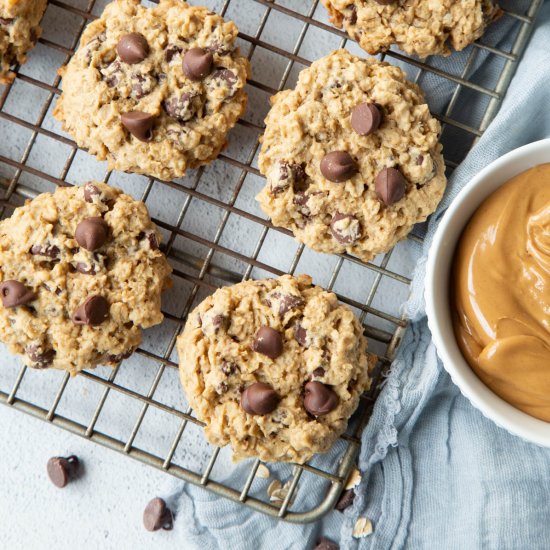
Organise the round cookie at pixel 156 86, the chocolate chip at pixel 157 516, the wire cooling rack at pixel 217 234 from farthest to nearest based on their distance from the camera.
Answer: the chocolate chip at pixel 157 516, the wire cooling rack at pixel 217 234, the round cookie at pixel 156 86

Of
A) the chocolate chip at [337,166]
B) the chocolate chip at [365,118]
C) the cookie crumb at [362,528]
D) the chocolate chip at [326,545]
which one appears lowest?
the chocolate chip at [326,545]

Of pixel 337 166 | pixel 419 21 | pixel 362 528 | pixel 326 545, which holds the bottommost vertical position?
pixel 326 545

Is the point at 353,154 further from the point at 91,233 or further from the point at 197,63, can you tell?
the point at 91,233

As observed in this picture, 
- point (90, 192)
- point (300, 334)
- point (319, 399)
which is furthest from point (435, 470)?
point (90, 192)

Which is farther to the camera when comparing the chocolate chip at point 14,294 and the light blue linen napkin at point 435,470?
the light blue linen napkin at point 435,470

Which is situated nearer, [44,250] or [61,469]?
[44,250]

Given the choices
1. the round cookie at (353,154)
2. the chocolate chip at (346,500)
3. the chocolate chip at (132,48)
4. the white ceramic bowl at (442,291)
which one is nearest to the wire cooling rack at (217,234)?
the chocolate chip at (346,500)

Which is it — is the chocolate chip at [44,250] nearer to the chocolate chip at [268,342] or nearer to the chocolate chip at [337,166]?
the chocolate chip at [268,342]
